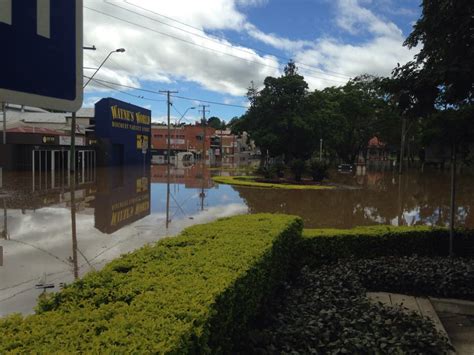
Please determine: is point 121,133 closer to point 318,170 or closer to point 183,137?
point 318,170

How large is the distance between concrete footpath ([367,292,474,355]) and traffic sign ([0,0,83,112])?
17.9ft

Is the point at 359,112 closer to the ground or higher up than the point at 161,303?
higher up

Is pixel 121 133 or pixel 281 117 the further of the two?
pixel 121 133

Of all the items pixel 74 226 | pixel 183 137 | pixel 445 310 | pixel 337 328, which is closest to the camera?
pixel 337 328

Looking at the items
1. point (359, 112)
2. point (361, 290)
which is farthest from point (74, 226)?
point (359, 112)

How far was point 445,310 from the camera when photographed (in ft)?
20.9

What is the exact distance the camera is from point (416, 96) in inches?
289

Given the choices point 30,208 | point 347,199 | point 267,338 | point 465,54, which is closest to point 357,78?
point 347,199

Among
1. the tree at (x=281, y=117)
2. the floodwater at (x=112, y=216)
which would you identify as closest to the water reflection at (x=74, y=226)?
the floodwater at (x=112, y=216)

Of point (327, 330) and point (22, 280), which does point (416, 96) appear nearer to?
point (327, 330)

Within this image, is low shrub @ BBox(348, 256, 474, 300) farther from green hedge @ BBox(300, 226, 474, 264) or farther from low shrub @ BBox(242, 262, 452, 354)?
low shrub @ BBox(242, 262, 452, 354)

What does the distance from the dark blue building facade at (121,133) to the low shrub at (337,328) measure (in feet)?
136

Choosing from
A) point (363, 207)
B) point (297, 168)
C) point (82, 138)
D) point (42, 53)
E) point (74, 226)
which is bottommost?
point (363, 207)

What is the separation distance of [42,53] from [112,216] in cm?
1457
